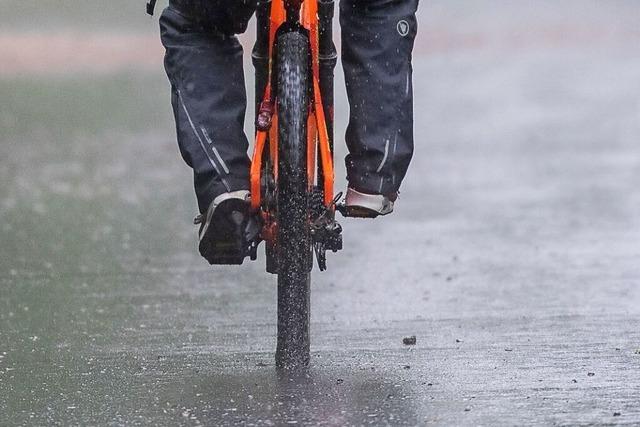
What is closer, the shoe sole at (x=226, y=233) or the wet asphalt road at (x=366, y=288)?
the wet asphalt road at (x=366, y=288)

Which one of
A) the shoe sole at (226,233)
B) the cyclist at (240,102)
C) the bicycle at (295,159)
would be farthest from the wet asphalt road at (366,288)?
the cyclist at (240,102)

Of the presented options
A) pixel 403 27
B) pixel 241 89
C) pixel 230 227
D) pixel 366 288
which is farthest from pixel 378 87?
pixel 366 288

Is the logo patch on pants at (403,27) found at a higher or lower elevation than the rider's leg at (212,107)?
higher

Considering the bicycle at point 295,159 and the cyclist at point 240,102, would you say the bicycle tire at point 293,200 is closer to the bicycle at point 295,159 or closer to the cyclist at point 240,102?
the bicycle at point 295,159

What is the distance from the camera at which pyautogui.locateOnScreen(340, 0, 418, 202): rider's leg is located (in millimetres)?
5484

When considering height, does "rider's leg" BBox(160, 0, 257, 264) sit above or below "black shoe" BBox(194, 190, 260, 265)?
above

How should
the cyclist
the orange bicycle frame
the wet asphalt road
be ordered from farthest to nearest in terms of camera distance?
the cyclist
the orange bicycle frame
the wet asphalt road

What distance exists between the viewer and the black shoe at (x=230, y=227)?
5418 millimetres

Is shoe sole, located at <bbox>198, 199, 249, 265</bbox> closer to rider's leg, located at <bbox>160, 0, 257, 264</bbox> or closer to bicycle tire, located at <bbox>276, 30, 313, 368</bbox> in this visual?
rider's leg, located at <bbox>160, 0, 257, 264</bbox>

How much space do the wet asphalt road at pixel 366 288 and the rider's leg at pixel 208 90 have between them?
2.08 ft

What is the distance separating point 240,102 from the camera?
5.59 meters

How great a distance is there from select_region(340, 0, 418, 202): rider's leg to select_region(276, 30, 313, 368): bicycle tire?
0.25 m

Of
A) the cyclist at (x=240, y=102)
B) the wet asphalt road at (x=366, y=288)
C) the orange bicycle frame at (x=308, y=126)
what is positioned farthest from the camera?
the cyclist at (x=240, y=102)

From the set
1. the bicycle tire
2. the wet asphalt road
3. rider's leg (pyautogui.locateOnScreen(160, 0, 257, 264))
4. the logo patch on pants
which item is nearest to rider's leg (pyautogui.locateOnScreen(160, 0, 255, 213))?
rider's leg (pyautogui.locateOnScreen(160, 0, 257, 264))
